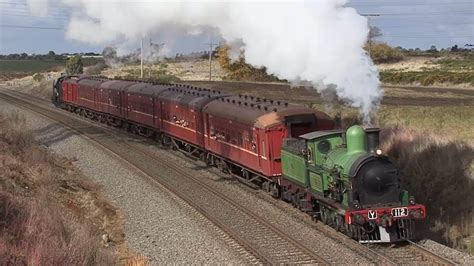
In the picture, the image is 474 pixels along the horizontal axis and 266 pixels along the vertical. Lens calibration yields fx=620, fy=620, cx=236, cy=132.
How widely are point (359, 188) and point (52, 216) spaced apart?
283 inches

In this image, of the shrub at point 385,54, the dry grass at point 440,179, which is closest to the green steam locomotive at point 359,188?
the dry grass at point 440,179

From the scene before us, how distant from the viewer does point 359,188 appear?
583 inches

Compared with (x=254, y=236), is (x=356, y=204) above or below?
above

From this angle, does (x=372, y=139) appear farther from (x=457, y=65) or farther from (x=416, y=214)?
(x=457, y=65)

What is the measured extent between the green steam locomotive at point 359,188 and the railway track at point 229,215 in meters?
1.38

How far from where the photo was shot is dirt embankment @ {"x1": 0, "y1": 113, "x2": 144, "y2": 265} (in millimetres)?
11219

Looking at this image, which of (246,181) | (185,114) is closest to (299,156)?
(246,181)

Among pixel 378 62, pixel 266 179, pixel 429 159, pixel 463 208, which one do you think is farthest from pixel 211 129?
pixel 378 62

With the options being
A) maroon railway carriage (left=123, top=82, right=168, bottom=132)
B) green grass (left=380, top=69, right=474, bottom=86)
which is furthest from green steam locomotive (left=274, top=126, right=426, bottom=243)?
green grass (left=380, top=69, right=474, bottom=86)

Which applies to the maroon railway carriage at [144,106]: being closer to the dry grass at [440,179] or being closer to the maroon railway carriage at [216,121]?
the maroon railway carriage at [216,121]

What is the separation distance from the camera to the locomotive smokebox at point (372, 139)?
15133 mm

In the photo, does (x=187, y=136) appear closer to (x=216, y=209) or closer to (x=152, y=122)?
(x=152, y=122)

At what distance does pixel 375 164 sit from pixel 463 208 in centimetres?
492

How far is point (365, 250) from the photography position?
572 inches
